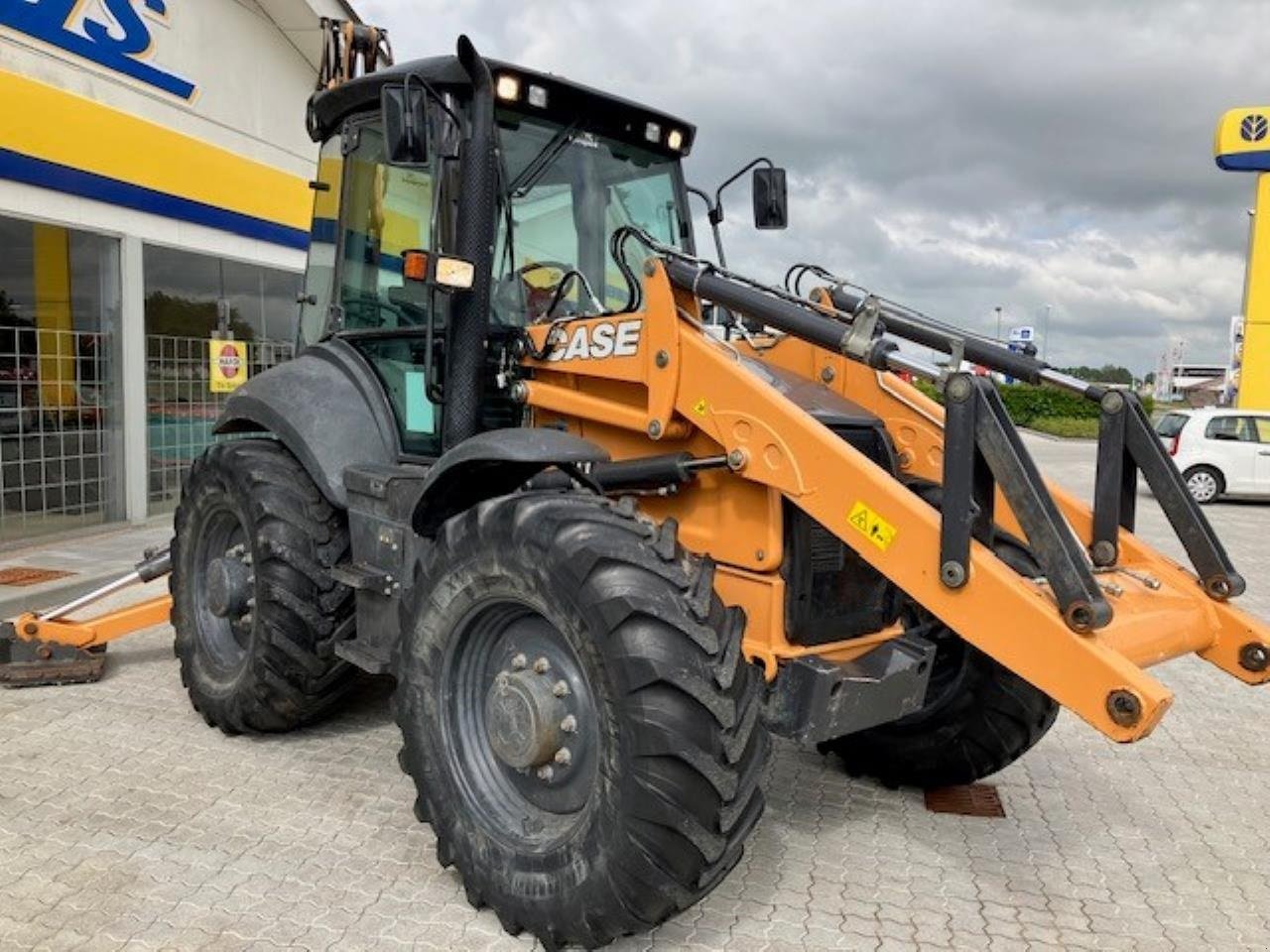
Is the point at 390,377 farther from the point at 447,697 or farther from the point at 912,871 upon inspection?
the point at 912,871

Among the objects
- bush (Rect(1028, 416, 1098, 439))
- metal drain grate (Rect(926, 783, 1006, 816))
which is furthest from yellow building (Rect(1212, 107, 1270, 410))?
metal drain grate (Rect(926, 783, 1006, 816))

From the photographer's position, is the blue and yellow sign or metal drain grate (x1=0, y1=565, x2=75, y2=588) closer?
metal drain grate (x1=0, y1=565, x2=75, y2=588)

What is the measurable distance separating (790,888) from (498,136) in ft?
9.27

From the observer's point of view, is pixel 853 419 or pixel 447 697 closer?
pixel 447 697

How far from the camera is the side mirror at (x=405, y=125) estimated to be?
3398mm

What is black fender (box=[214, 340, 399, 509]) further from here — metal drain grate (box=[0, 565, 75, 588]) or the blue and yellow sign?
the blue and yellow sign

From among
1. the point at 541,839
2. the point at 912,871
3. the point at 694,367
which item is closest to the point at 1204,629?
the point at 912,871

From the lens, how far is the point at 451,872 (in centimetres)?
348

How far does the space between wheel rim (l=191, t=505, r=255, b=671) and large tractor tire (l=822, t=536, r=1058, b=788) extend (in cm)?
268

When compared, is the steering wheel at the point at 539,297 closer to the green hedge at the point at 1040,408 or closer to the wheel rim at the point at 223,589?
the wheel rim at the point at 223,589

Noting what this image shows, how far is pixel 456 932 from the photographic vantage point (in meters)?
3.12

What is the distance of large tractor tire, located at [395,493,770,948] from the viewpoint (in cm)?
270

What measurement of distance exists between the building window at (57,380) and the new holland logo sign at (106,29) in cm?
154

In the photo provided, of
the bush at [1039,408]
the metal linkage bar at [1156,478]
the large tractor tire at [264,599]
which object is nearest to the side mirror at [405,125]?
the large tractor tire at [264,599]
